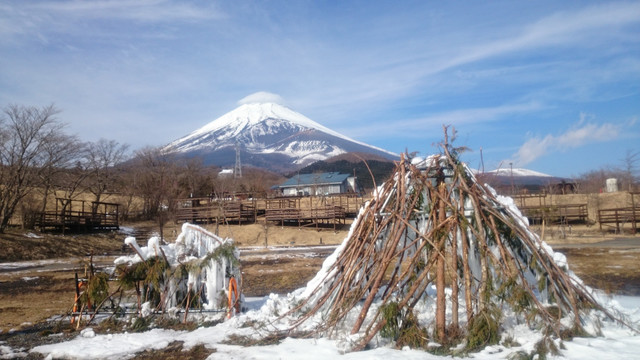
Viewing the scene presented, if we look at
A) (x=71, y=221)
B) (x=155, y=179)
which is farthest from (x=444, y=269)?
(x=155, y=179)

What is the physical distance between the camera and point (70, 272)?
59.4 feet

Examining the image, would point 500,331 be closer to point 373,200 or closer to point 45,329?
point 373,200

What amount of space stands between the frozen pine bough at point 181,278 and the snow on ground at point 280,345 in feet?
1.99

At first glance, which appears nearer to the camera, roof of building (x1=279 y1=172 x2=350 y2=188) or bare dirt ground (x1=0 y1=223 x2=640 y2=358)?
bare dirt ground (x1=0 y1=223 x2=640 y2=358)

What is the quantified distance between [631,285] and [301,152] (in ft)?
573

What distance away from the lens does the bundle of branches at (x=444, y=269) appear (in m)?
5.95

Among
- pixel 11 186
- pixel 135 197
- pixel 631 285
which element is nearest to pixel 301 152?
pixel 135 197

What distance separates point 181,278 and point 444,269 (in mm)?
4687

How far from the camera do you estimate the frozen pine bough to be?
8.08m

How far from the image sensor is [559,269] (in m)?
6.45

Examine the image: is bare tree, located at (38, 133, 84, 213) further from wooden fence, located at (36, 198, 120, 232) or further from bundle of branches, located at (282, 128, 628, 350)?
bundle of branches, located at (282, 128, 628, 350)

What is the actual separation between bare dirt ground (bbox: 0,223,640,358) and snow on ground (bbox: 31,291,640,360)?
16.8 inches

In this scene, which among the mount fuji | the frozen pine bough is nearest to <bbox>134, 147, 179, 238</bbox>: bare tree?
the frozen pine bough

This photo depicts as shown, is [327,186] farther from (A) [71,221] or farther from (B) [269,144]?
(B) [269,144]
